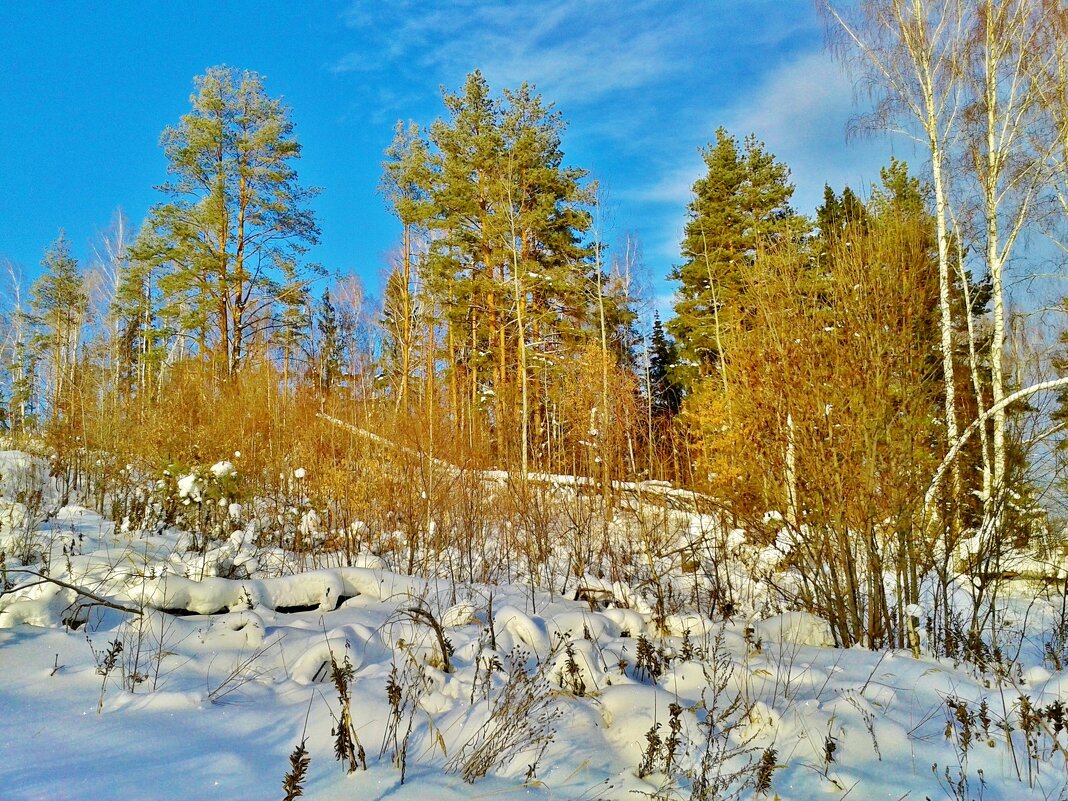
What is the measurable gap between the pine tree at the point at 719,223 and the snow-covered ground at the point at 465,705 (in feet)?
54.1

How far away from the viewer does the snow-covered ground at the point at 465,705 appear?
1.93m

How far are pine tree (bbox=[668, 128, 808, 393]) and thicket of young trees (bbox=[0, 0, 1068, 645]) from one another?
11cm

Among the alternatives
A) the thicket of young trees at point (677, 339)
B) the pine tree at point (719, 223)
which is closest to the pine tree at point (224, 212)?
the thicket of young trees at point (677, 339)

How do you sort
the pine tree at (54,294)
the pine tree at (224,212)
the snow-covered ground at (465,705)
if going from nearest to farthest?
the snow-covered ground at (465,705), the pine tree at (224,212), the pine tree at (54,294)

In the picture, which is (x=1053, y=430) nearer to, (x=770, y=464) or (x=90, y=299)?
(x=770, y=464)

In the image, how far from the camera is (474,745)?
213 cm

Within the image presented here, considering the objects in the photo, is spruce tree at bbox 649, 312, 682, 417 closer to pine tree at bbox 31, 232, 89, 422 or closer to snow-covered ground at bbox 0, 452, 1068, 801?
snow-covered ground at bbox 0, 452, 1068, 801

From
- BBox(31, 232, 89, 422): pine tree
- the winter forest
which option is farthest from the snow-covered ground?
BBox(31, 232, 89, 422): pine tree

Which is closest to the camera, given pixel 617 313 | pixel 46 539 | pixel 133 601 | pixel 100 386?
pixel 133 601

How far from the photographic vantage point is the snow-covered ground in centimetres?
193

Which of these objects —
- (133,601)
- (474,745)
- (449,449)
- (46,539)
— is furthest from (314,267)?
(474,745)

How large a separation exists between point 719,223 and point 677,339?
14.7 feet

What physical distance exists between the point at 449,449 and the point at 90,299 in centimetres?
2902

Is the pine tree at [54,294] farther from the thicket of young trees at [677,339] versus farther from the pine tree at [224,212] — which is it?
the pine tree at [224,212]
